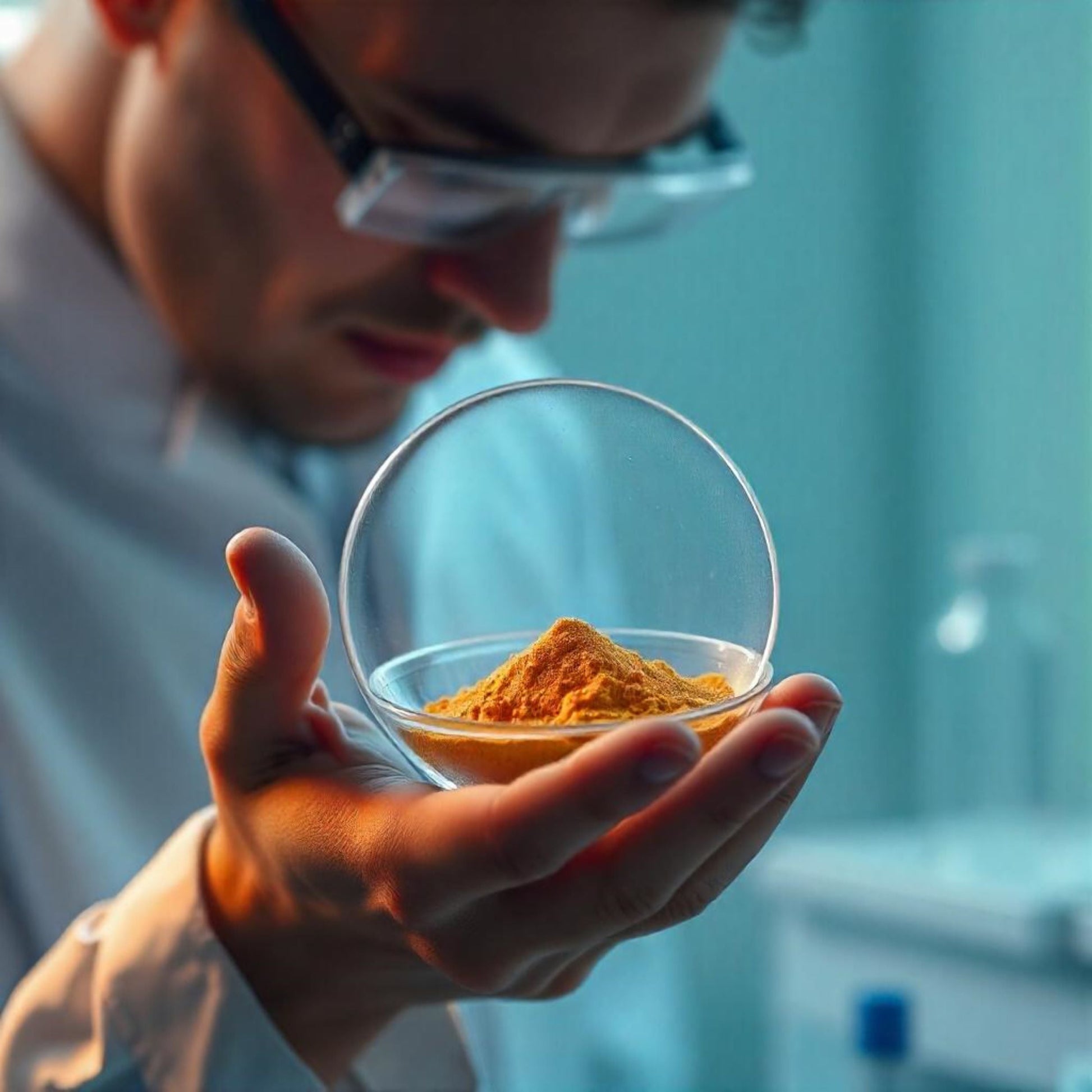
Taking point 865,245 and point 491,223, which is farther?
point 865,245

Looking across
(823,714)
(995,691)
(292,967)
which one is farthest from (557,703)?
Result: (995,691)

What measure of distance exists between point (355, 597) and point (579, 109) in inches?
20.6

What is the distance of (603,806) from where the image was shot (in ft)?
1.59

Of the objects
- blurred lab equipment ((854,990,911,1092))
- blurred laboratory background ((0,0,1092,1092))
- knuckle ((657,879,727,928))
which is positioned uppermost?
knuckle ((657,879,727,928))

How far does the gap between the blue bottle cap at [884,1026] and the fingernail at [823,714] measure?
473mm

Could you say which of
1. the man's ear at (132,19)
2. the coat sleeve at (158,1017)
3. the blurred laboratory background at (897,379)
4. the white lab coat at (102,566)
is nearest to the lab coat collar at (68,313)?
the white lab coat at (102,566)

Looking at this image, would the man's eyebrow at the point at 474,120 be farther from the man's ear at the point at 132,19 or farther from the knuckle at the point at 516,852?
the knuckle at the point at 516,852

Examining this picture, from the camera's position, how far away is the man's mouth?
1.17 m

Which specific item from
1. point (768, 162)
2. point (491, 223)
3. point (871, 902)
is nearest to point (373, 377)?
point (491, 223)

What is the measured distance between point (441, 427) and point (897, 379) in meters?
2.29

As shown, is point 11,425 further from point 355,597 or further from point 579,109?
point 355,597

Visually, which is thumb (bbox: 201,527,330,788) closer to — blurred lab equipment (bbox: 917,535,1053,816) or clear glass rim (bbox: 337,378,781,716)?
clear glass rim (bbox: 337,378,781,716)

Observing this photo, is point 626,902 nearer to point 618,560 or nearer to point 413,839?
point 413,839

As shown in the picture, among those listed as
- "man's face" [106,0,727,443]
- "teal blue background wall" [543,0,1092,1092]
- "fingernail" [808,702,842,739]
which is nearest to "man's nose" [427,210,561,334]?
"man's face" [106,0,727,443]
